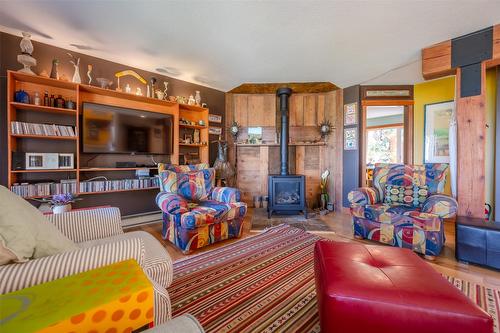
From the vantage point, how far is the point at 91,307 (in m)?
0.53

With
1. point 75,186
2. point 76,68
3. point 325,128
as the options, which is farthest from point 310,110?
point 75,186

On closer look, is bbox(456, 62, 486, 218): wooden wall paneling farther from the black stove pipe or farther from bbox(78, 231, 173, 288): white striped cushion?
bbox(78, 231, 173, 288): white striped cushion

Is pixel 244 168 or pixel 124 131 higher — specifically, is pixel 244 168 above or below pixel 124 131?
below

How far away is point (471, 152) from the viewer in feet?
7.34

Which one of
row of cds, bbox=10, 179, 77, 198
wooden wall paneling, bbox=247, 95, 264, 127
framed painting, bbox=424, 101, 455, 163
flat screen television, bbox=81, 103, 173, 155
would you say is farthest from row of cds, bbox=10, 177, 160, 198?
framed painting, bbox=424, 101, 455, 163

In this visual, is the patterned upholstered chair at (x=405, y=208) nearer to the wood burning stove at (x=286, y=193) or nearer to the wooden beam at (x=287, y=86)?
the wood burning stove at (x=286, y=193)

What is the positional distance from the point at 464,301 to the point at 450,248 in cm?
199

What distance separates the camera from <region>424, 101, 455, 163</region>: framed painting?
340 cm

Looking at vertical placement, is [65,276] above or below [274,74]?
below

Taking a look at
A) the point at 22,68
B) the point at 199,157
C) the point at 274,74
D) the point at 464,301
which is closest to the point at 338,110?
the point at 274,74

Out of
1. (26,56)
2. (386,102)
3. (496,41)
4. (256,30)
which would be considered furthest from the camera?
(386,102)

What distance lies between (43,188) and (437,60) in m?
4.86

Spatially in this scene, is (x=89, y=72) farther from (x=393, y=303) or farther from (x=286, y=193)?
(x=393, y=303)

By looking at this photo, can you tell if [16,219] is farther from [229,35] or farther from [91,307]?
[229,35]
